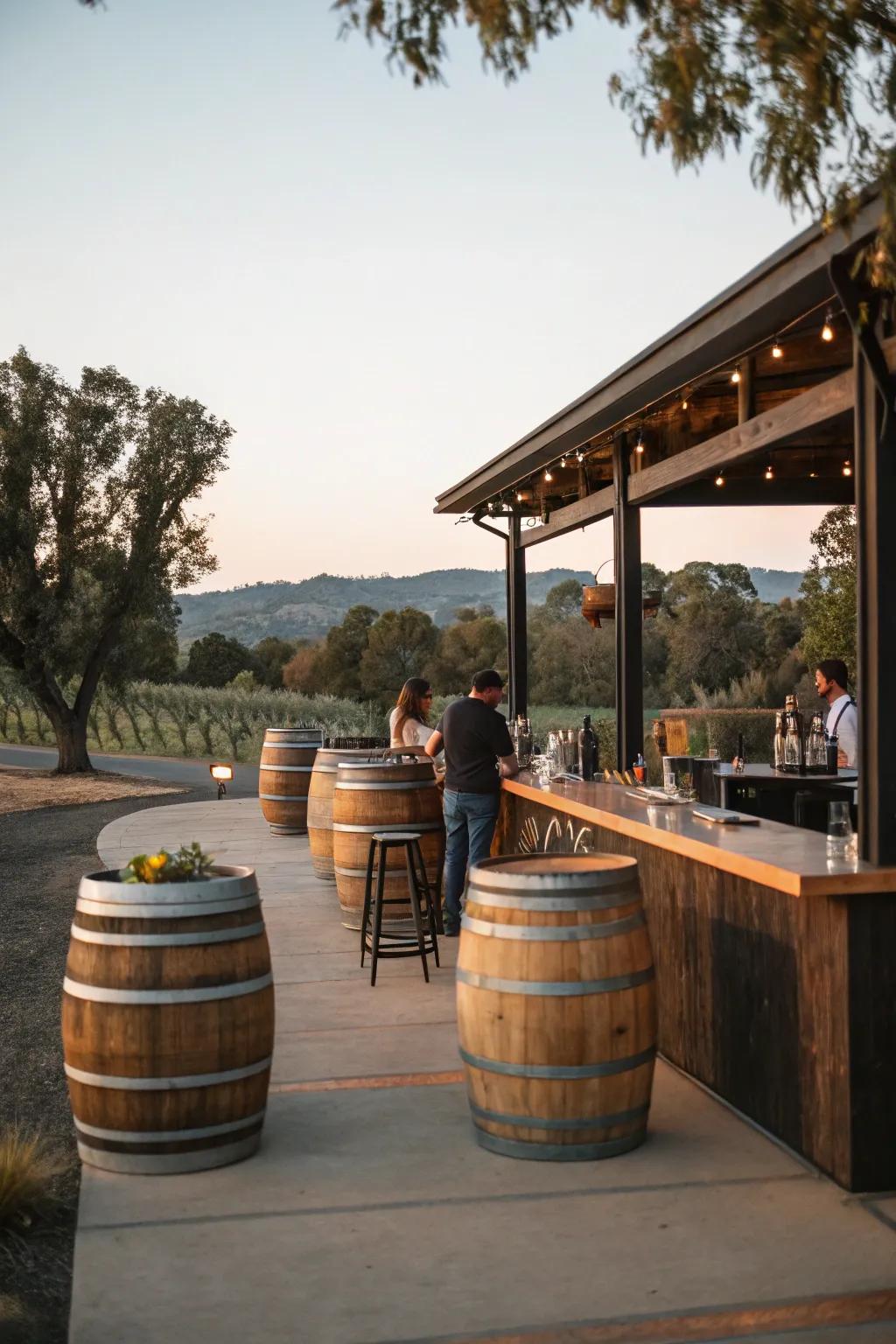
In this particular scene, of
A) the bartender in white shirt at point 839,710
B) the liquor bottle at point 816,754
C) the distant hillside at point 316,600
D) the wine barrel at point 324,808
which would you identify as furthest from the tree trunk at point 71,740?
the distant hillside at point 316,600

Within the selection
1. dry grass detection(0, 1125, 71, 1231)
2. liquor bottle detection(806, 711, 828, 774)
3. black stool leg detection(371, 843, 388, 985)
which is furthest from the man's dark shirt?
dry grass detection(0, 1125, 71, 1231)

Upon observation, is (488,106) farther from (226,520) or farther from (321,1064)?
(226,520)

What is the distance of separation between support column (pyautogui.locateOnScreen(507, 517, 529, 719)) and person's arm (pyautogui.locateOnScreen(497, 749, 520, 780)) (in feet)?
11.6

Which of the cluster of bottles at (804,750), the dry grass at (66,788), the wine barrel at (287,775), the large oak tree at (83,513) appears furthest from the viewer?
the large oak tree at (83,513)

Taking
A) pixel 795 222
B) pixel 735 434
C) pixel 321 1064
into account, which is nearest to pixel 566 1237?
pixel 321 1064

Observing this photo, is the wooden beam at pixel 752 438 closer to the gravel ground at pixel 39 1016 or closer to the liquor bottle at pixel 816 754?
the liquor bottle at pixel 816 754

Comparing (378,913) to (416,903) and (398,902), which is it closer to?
(416,903)

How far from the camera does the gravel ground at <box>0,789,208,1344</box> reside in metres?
3.62

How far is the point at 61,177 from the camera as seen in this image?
27.1 feet

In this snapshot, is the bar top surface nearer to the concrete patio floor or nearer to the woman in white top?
the concrete patio floor

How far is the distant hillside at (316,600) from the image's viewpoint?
8181 centimetres

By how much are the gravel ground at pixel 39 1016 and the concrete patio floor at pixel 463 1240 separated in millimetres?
96

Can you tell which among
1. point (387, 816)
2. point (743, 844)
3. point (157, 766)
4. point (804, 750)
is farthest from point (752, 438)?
point (157, 766)

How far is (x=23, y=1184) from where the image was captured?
4.03 m
